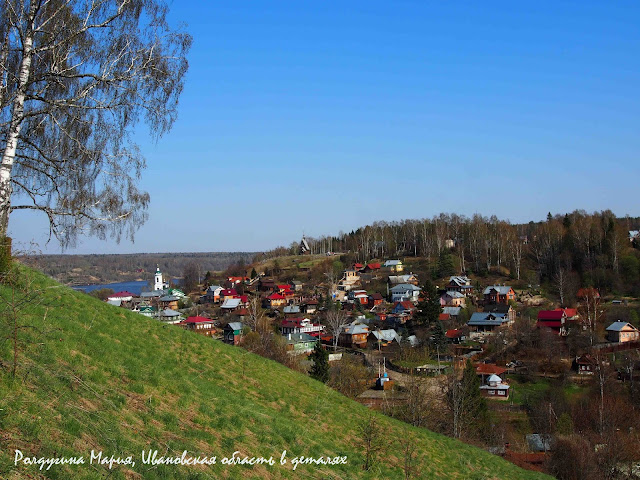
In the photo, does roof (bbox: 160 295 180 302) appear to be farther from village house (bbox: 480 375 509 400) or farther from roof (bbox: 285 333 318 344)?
village house (bbox: 480 375 509 400)

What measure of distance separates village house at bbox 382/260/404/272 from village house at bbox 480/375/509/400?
44.5 m

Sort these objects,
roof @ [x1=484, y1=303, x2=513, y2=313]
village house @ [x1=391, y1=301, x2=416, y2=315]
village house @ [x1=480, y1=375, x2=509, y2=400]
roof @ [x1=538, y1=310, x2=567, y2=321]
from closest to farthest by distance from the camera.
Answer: village house @ [x1=480, y1=375, x2=509, y2=400] → roof @ [x1=538, y1=310, x2=567, y2=321] → roof @ [x1=484, y1=303, x2=513, y2=313] → village house @ [x1=391, y1=301, x2=416, y2=315]

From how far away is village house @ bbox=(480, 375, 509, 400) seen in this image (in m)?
34.6

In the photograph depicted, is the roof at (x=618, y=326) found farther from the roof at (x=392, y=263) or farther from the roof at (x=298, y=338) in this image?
the roof at (x=392, y=263)

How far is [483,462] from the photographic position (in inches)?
486

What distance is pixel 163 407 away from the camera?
7.09 metres

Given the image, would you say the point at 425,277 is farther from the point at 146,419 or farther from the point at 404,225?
the point at 146,419

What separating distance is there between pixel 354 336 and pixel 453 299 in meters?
15.0

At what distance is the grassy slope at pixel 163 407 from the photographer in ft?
16.6

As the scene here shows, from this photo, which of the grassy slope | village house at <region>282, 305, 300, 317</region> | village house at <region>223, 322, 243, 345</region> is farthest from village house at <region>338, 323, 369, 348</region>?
the grassy slope

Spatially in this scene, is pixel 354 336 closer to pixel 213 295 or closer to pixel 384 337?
pixel 384 337

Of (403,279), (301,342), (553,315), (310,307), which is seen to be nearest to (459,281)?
(403,279)

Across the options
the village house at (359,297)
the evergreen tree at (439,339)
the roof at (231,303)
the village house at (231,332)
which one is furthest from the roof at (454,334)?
the roof at (231,303)

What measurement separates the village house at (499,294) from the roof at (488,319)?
22.4 ft
